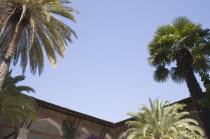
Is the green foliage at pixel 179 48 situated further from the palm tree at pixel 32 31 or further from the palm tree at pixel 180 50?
the palm tree at pixel 32 31

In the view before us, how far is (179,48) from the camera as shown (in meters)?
12.8

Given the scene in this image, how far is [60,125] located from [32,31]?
358 inches

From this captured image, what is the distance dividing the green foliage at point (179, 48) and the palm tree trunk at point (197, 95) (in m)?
0.48

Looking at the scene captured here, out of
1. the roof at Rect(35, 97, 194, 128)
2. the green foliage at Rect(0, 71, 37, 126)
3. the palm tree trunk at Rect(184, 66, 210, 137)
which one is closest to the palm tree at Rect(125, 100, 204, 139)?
the palm tree trunk at Rect(184, 66, 210, 137)

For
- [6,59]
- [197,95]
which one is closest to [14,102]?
[6,59]

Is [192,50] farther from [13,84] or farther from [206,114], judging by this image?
[13,84]

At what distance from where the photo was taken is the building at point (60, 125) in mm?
16562

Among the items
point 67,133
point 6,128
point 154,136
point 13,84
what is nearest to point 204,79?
point 154,136

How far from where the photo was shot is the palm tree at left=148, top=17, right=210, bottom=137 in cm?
1245

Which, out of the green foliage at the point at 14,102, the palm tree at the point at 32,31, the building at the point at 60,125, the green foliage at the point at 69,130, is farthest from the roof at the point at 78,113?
the palm tree at the point at 32,31

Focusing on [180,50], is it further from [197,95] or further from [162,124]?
[162,124]

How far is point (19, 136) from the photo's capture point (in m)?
15.3

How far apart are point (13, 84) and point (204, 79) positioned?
9.57 meters

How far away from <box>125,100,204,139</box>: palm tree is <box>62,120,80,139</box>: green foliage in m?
5.23
